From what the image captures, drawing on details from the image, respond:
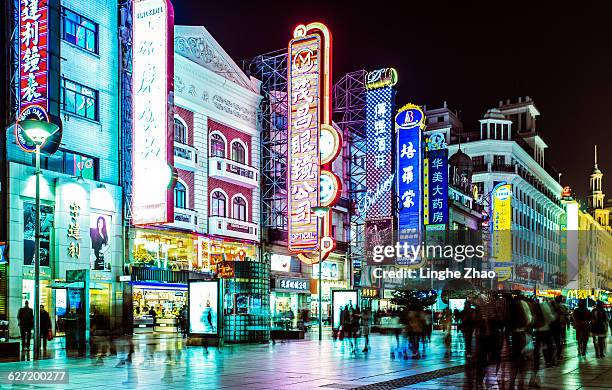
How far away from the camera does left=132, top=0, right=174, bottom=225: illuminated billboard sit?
34.6 metres

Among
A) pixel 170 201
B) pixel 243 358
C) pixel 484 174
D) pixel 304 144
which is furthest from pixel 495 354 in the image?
pixel 484 174

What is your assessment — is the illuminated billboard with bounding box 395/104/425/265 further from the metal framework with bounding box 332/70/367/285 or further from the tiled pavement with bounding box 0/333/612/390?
the tiled pavement with bounding box 0/333/612/390

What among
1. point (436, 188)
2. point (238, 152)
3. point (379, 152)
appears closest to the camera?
point (238, 152)

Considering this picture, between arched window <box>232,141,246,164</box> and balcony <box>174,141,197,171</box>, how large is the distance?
4825mm

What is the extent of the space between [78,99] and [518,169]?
244ft

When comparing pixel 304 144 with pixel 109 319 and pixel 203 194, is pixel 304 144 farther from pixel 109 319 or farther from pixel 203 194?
pixel 109 319

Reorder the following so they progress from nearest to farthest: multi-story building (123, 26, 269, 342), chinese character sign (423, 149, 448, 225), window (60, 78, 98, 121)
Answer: window (60, 78, 98, 121) → multi-story building (123, 26, 269, 342) → chinese character sign (423, 149, 448, 225)

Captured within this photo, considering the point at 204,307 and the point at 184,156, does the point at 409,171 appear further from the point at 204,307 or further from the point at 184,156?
the point at 204,307

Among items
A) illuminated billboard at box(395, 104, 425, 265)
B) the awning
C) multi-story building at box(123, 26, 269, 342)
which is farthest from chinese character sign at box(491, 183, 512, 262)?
the awning

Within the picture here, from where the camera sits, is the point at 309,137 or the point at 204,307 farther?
the point at 309,137

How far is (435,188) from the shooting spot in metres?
62.2

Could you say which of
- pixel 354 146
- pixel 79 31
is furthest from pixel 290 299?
pixel 79 31

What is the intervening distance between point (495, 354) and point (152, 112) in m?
23.3

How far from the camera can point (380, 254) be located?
5709 cm
